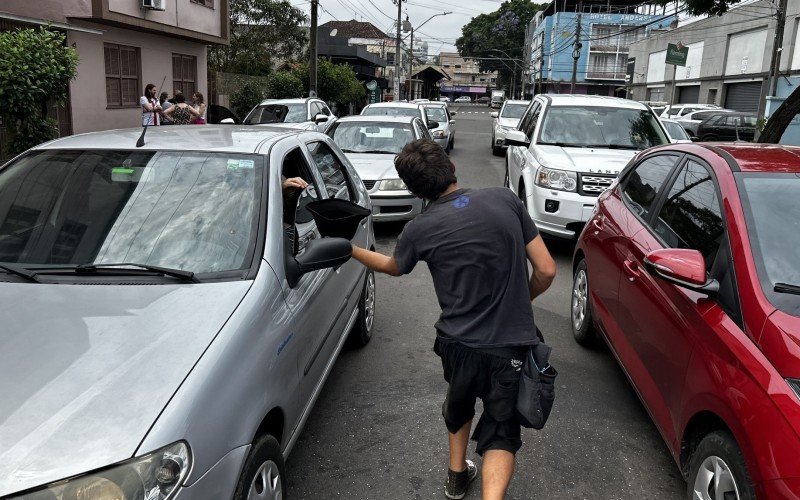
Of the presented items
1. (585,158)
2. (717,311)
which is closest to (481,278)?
(717,311)

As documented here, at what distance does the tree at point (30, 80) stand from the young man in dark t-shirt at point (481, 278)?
675 cm

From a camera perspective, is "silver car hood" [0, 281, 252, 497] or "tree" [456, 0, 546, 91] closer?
"silver car hood" [0, 281, 252, 497]

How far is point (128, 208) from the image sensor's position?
3.18m

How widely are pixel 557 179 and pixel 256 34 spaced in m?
30.7

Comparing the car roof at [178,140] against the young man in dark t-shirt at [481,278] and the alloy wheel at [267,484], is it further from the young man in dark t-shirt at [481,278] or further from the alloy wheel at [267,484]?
the alloy wheel at [267,484]

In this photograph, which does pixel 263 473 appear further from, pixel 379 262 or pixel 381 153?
pixel 381 153

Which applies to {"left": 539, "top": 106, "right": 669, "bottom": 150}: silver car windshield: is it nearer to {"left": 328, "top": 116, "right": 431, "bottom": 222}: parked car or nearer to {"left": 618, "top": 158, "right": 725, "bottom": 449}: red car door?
{"left": 328, "top": 116, "right": 431, "bottom": 222}: parked car

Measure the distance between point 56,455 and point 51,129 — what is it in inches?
312

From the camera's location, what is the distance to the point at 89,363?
2.19 m

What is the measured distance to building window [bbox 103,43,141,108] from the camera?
16.6 m

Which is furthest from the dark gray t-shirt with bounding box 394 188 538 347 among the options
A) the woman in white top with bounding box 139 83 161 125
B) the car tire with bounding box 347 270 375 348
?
the woman in white top with bounding box 139 83 161 125

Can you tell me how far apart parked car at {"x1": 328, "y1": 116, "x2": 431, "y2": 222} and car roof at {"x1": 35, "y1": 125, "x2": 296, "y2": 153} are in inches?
156

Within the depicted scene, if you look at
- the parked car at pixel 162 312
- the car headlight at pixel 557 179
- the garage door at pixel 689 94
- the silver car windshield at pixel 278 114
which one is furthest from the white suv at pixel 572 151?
the garage door at pixel 689 94

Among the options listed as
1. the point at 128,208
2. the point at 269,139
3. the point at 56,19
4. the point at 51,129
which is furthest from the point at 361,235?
the point at 56,19
